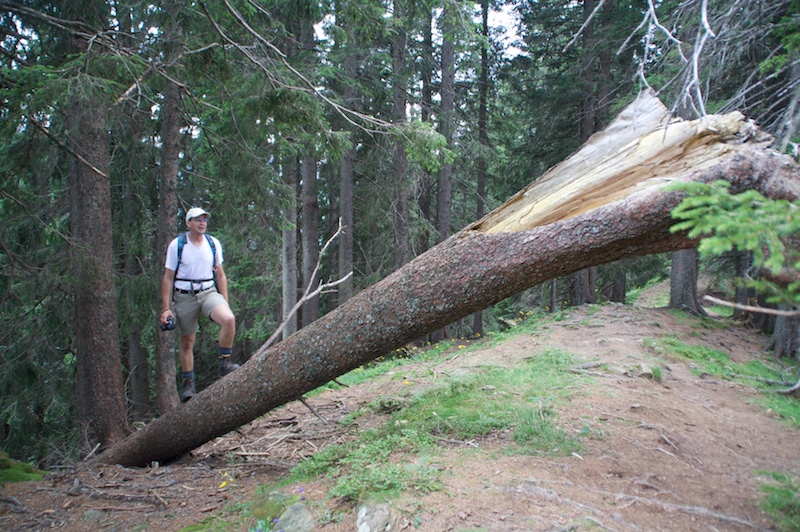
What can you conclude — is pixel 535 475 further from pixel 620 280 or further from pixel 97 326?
pixel 620 280

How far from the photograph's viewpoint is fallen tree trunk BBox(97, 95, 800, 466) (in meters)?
3.51

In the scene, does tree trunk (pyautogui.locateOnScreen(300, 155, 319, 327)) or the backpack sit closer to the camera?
the backpack

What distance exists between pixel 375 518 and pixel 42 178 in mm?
8780

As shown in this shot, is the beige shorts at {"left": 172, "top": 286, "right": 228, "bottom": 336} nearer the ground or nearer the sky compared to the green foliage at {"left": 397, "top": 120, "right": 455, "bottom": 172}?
nearer the ground

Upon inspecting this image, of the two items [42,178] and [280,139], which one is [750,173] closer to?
[280,139]

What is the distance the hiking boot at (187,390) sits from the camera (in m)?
5.61

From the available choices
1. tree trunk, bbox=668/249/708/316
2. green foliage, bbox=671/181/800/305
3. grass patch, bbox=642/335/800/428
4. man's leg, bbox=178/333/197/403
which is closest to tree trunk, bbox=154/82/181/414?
man's leg, bbox=178/333/197/403

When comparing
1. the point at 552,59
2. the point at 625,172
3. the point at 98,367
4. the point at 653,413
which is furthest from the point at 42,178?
the point at 552,59

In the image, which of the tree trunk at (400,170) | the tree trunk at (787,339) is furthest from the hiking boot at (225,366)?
the tree trunk at (787,339)

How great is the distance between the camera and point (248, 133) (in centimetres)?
799

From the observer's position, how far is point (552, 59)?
56.5 feet

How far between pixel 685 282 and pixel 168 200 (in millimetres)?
13405

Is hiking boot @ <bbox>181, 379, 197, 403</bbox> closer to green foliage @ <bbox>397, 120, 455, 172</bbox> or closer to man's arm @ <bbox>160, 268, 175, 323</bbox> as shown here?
man's arm @ <bbox>160, 268, 175, 323</bbox>

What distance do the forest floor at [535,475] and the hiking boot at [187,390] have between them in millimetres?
731
